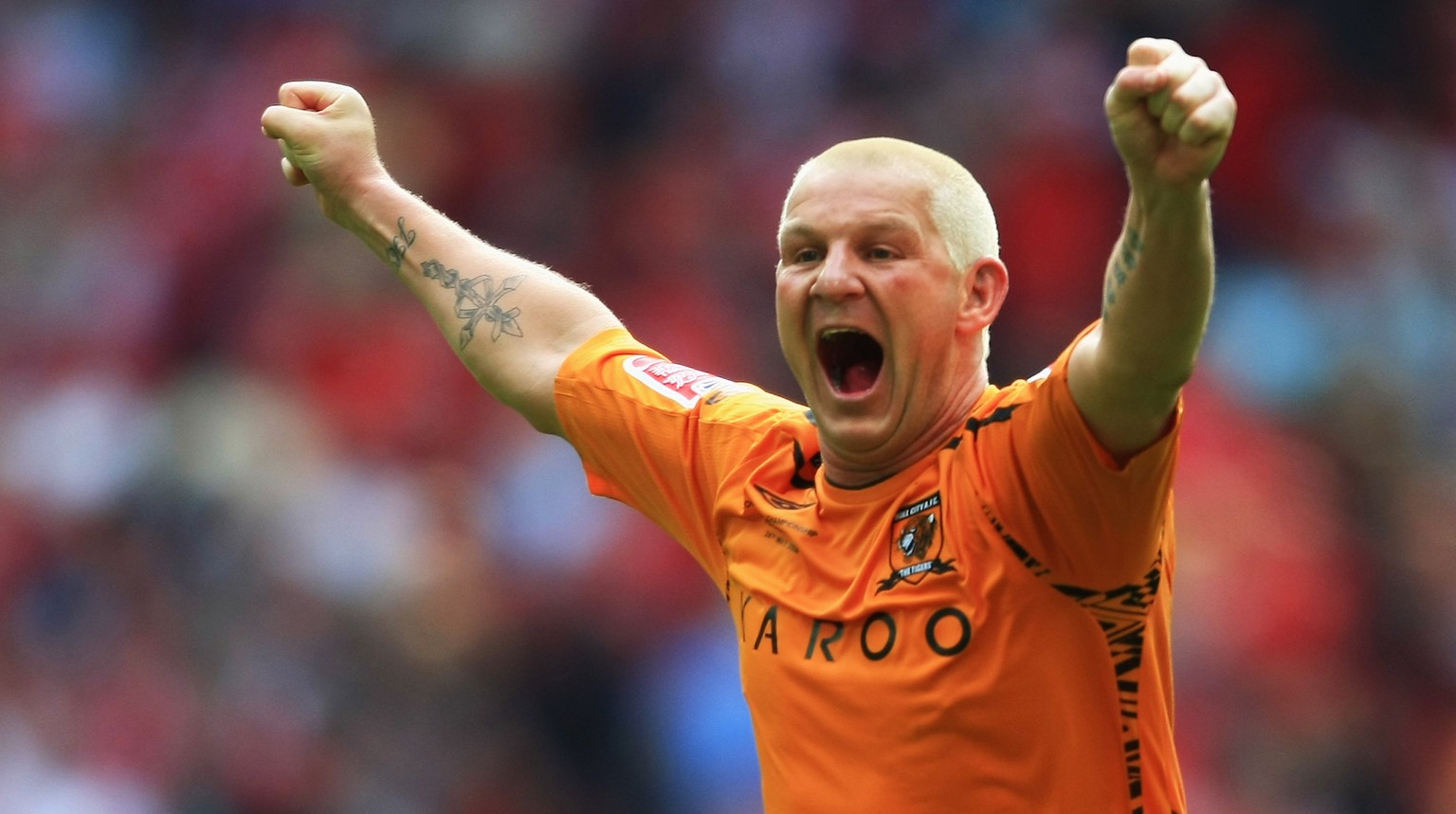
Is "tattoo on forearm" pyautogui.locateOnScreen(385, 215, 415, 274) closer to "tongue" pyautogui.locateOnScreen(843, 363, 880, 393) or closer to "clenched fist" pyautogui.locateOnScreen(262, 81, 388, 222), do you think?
"clenched fist" pyautogui.locateOnScreen(262, 81, 388, 222)

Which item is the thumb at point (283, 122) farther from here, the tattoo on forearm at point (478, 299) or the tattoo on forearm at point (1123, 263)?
the tattoo on forearm at point (1123, 263)

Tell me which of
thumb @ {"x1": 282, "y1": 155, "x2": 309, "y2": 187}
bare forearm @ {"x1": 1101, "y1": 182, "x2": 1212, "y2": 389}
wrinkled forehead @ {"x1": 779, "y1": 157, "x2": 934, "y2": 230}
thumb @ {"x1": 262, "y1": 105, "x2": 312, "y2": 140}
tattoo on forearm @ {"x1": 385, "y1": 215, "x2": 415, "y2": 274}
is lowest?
bare forearm @ {"x1": 1101, "y1": 182, "x2": 1212, "y2": 389}

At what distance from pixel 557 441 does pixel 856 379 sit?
4724 millimetres

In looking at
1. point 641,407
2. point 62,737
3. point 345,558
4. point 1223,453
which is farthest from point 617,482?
point 62,737

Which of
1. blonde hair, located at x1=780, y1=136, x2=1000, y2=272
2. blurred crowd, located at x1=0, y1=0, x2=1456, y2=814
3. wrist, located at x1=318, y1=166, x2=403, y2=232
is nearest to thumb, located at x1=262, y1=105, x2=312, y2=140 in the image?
wrist, located at x1=318, y1=166, x2=403, y2=232

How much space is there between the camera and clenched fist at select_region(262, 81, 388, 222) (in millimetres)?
4180

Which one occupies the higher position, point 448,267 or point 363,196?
point 363,196

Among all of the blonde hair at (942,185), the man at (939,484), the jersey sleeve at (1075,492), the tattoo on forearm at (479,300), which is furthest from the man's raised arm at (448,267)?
the jersey sleeve at (1075,492)

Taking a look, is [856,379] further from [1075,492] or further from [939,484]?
[1075,492]

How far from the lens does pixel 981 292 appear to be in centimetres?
358

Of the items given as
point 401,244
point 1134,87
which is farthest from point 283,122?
point 1134,87

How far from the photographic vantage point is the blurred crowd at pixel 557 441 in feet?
23.5

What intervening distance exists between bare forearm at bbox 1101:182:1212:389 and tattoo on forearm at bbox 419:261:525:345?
5.66ft

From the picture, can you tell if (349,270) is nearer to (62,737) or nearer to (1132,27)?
(62,737)
